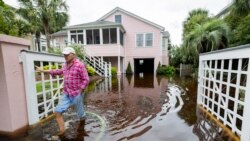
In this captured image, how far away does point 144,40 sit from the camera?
57.3 feet

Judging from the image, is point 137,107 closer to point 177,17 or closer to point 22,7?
point 22,7

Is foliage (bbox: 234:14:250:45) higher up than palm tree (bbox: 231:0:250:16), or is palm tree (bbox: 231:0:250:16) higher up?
palm tree (bbox: 231:0:250:16)


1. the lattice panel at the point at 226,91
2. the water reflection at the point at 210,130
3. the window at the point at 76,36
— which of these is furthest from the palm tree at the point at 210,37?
the window at the point at 76,36

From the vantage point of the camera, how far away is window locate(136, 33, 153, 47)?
17.3m

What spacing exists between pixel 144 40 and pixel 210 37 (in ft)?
24.7

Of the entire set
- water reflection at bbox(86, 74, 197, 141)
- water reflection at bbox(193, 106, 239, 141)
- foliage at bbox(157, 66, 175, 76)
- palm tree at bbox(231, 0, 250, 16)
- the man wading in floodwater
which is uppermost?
palm tree at bbox(231, 0, 250, 16)

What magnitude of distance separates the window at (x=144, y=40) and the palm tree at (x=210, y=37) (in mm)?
5601

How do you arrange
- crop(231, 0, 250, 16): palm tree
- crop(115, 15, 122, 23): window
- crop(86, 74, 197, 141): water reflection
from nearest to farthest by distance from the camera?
crop(86, 74, 197, 141): water reflection, crop(231, 0, 250, 16): palm tree, crop(115, 15, 122, 23): window

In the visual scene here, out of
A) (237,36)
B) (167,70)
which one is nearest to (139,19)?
(167,70)

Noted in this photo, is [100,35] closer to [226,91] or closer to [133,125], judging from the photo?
[133,125]

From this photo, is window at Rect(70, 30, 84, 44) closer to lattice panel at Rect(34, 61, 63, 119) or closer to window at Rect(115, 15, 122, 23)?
window at Rect(115, 15, 122, 23)

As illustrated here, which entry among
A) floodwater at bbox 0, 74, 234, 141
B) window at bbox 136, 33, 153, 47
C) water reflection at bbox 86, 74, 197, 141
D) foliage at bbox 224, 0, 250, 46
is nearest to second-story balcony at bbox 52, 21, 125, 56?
window at bbox 136, 33, 153, 47

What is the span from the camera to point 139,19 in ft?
56.2

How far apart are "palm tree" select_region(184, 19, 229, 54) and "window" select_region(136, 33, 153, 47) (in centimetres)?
560
